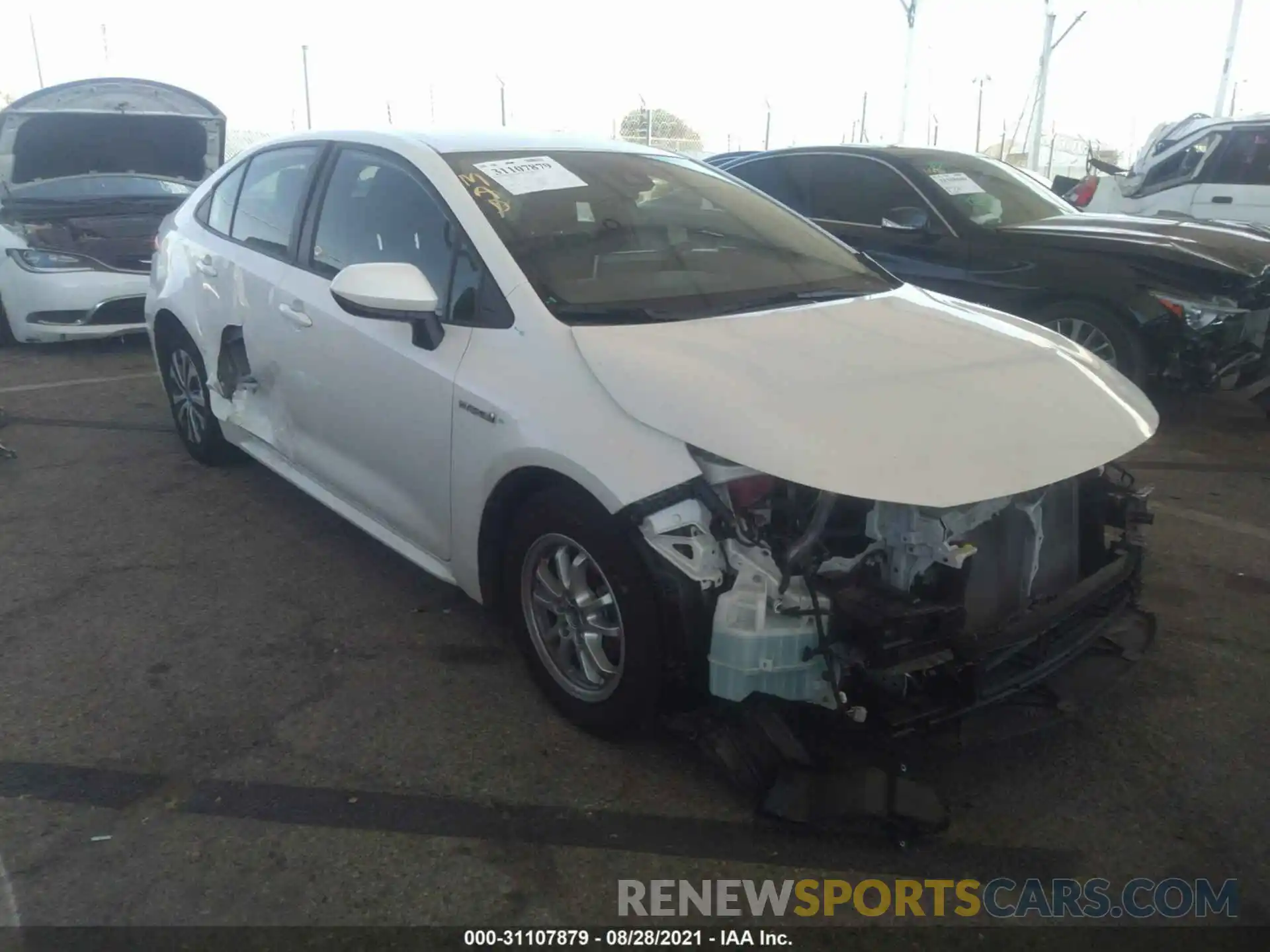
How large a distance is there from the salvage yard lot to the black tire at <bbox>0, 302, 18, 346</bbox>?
13.3ft

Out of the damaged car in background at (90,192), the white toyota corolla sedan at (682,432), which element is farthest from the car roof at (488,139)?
the damaged car in background at (90,192)

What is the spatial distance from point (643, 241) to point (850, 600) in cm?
149

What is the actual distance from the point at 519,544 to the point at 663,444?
62 cm

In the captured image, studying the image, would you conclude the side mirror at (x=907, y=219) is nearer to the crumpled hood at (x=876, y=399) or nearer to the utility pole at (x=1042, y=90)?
the crumpled hood at (x=876, y=399)

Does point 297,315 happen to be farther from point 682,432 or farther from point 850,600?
point 850,600

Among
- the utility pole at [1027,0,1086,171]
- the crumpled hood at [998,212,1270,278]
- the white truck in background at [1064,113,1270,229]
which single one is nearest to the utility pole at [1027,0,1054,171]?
the utility pole at [1027,0,1086,171]

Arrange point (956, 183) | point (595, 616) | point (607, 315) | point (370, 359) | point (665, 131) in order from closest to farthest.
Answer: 1. point (595, 616)
2. point (607, 315)
3. point (370, 359)
4. point (956, 183)
5. point (665, 131)

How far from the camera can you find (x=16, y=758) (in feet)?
9.31

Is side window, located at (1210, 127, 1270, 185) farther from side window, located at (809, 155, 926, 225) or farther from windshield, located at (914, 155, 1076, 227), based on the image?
side window, located at (809, 155, 926, 225)

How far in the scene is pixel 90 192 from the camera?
813cm

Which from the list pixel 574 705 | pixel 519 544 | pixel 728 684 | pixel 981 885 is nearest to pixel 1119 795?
pixel 981 885

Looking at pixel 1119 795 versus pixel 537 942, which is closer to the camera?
pixel 537 942

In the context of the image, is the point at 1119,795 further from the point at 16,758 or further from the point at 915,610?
the point at 16,758

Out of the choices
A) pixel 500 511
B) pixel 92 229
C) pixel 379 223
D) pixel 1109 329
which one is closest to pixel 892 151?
pixel 1109 329
